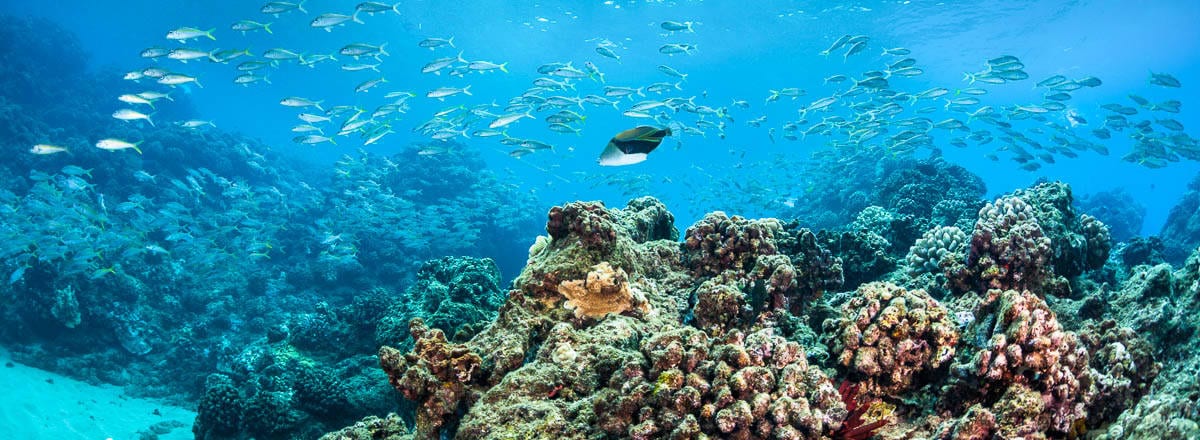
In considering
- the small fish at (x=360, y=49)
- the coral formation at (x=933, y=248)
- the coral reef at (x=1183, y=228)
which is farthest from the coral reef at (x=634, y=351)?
the coral reef at (x=1183, y=228)

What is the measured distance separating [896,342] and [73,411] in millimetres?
12389

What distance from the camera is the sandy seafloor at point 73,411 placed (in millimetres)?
8156

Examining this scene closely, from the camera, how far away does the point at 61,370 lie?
10695 mm

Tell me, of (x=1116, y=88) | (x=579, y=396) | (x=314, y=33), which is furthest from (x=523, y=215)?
(x=1116, y=88)

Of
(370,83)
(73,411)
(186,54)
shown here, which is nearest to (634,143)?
(73,411)

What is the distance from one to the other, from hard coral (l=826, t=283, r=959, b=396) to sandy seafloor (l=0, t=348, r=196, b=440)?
429 inches

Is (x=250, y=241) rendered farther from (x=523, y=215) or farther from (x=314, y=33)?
(x=314, y=33)

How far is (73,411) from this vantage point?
29.7 ft

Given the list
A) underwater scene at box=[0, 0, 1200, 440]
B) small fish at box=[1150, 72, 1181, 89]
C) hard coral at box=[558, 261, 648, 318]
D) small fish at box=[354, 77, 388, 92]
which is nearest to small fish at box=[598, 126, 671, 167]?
underwater scene at box=[0, 0, 1200, 440]

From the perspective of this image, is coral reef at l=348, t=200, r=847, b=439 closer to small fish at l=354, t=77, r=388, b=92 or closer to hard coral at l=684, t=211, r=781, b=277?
hard coral at l=684, t=211, r=781, b=277

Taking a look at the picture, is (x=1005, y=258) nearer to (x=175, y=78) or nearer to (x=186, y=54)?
(x=175, y=78)

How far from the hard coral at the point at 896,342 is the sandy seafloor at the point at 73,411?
10891mm

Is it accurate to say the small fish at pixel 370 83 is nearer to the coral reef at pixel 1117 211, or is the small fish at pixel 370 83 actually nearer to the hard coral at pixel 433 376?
the hard coral at pixel 433 376

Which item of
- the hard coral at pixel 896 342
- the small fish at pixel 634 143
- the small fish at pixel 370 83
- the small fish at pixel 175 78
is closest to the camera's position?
the hard coral at pixel 896 342
